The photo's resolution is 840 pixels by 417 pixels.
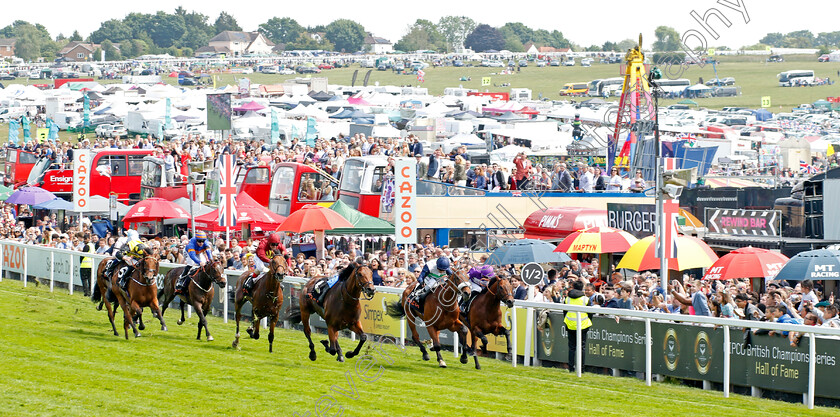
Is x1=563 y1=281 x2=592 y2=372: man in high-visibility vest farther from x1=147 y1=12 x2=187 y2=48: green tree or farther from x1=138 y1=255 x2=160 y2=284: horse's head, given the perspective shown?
x1=147 y1=12 x2=187 y2=48: green tree

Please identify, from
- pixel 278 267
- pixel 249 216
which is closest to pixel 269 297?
pixel 278 267

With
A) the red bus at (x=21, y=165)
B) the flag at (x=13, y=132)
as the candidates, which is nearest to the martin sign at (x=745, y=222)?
the red bus at (x=21, y=165)

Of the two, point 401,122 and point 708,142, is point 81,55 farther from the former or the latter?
point 708,142

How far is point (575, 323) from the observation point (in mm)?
14195

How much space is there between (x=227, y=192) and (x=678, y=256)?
27.2 feet

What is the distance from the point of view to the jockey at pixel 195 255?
17016 millimetres

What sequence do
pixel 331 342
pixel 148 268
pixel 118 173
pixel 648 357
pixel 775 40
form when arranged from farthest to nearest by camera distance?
pixel 775 40
pixel 118 173
pixel 148 268
pixel 331 342
pixel 648 357

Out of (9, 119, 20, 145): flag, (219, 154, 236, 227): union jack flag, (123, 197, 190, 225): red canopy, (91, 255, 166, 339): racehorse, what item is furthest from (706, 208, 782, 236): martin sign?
(9, 119, 20, 145): flag

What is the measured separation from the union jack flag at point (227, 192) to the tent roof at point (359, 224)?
11.2 ft

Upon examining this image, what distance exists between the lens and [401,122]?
57406mm

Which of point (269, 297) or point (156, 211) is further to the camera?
point (156, 211)

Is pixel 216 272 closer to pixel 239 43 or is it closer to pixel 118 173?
pixel 118 173

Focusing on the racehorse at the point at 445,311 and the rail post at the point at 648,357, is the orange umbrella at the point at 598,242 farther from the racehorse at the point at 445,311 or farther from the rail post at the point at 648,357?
the rail post at the point at 648,357

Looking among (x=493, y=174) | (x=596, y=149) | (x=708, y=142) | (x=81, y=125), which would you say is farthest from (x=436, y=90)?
(x=493, y=174)
